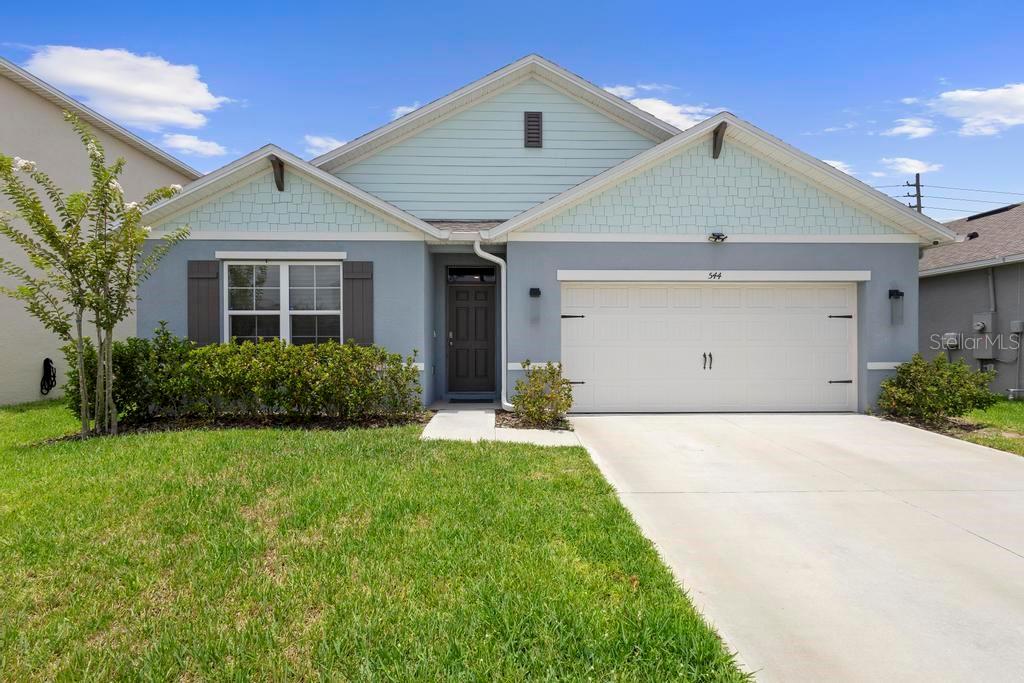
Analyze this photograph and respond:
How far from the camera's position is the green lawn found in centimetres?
763

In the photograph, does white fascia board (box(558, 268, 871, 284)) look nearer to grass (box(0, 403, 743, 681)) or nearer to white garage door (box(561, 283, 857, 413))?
white garage door (box(561, 283, 857, 413))

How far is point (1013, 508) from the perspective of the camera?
513 centimetres

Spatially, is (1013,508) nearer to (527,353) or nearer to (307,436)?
(527,353)

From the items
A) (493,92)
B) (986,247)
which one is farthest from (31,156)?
(986,247)

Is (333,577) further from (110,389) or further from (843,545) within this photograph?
(110,389)

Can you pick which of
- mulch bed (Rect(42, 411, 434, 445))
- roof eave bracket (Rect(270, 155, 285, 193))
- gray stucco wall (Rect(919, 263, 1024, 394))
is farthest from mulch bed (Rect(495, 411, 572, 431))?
gray stucco wall (Rect(919, 263, 1024, 394))

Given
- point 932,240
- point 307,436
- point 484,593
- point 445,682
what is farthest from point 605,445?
point 932,240

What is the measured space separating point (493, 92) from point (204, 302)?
21.4 feet

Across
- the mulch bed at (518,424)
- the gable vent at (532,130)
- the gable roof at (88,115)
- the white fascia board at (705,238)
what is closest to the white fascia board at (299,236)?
the white fascia board at (705,238)

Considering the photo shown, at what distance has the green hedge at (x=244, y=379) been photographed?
8500 millimetres

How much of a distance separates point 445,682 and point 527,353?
725 cm

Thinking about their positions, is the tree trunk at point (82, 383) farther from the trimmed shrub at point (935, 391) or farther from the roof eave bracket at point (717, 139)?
the trimmed shrub at point (935, 391)

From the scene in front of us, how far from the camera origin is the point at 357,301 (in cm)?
953

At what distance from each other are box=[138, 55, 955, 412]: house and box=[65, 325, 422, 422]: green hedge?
2.37 feet
